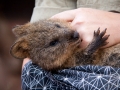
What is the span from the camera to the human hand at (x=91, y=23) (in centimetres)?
136

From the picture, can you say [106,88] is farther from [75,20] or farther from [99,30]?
[75,20]

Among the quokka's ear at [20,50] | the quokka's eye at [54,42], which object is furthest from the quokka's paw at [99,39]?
the quokka's ear at [20,50]

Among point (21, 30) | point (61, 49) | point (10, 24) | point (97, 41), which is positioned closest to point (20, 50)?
point (21, 30)

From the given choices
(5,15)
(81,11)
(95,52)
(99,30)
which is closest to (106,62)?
(95,52)

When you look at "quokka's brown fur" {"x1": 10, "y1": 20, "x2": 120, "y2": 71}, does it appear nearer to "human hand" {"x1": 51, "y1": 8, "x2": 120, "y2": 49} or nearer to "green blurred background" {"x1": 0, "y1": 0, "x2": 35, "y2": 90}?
"human hand" {"x1": 51, "y1": 8, "x2": 120, "y2": 49}

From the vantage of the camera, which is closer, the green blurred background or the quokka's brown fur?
the quokka's brown fur

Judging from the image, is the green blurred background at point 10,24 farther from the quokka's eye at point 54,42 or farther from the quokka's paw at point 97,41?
the quokka's paw at point 97,41

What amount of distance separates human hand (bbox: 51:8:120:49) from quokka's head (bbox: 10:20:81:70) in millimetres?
63

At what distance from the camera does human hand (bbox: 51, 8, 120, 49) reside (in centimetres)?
136

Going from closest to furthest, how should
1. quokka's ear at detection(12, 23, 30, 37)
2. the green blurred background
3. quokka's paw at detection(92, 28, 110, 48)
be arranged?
1. quokka's paw at detection(92, 28, 110, 48)
2. quokka's ear at detection(12, 23, 30, 37)
3. the green blurred background

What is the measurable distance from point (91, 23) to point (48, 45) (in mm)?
322

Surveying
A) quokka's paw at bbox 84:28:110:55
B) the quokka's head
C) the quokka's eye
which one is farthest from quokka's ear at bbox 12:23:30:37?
quokka's paw at bbox 84:28:110:55

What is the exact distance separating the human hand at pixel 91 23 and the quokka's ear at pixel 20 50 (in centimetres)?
33

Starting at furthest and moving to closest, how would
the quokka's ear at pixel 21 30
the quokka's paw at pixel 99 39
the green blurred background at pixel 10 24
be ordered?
the green blurred background at pixel 10 24, the quokka's ear at pixel 21 30, the quokka's paw at pixel 99 39
